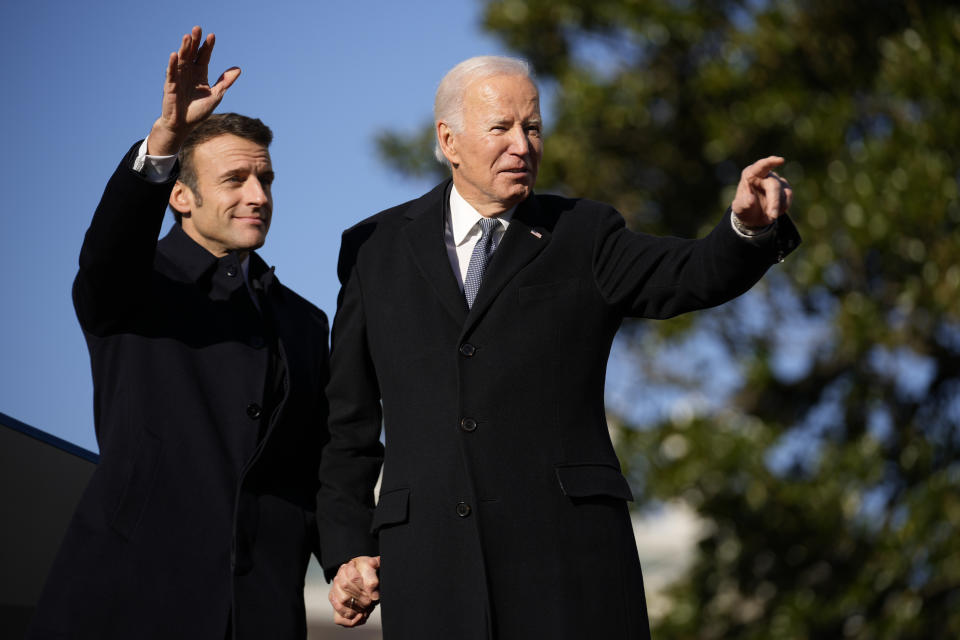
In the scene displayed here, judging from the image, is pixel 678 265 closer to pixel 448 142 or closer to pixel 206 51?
pixel 448 142

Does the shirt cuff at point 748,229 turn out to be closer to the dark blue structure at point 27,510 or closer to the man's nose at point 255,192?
the man's nose at point 255,192

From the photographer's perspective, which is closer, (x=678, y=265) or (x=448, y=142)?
(x=678, y=265)

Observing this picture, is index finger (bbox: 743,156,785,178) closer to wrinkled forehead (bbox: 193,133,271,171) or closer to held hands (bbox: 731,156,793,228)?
A: held hands (bbox: 731,156,793,228)

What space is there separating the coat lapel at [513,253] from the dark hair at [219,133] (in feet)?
2.80

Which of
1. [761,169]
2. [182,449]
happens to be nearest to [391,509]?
[182,449]

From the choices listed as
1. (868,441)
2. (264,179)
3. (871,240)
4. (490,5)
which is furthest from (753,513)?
(264,179)

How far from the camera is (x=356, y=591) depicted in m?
2.92

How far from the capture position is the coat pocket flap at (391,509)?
2760mm

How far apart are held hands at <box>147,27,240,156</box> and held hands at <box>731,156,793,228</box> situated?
3.78ft

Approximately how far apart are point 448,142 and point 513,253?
38cm

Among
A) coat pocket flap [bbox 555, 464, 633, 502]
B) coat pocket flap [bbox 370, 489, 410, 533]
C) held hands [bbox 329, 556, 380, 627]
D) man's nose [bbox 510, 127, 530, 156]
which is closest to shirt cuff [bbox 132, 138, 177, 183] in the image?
man's nose [bbox 510, 127, 530, 156]

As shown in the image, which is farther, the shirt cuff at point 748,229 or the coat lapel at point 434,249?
the coat lapel at point 434,249

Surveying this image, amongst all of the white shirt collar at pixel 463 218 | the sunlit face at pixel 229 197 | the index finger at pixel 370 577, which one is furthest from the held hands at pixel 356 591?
the sunlit face at pixel 229 197

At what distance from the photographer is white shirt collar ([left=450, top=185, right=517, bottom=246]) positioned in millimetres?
3012
